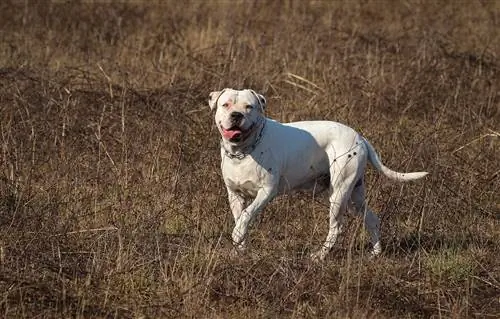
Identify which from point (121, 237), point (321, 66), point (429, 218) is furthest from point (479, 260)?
point (321, 66)

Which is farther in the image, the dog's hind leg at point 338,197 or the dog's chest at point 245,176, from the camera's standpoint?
the dog's hind leg at point 338,197

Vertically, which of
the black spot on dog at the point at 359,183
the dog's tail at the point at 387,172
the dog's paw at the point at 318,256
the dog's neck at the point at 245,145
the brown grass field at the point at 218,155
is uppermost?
the dog's neck at the point at 245,145

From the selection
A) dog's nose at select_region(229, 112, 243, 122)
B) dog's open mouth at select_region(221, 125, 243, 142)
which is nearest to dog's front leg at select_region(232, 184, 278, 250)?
dog's open mouth at select_region(221, 125, 243, 142)

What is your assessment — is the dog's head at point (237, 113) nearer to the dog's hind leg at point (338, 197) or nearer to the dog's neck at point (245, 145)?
the dog's neck at point (245, 145)

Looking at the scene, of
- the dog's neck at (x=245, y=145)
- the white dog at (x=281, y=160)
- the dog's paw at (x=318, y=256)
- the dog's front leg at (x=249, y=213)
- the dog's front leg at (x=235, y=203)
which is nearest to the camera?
the dog's paw at (x=318, y=256)

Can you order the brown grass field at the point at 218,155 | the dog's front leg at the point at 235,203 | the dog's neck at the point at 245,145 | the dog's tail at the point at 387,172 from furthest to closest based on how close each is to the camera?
the dog's tail at the point at 387,172, the dog's front leg at the point at 235,203, the dog's neck at the point at 245,145, the brown grass field at the point at 218,155

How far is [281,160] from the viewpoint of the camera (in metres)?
7.05

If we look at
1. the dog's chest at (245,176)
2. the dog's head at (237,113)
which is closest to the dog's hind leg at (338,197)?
the dog's chest at (245,176)

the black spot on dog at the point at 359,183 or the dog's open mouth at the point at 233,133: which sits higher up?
the dog's open mouth at the point at 233,133

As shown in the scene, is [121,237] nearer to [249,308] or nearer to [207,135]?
[249,308]

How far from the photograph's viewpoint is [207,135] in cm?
953

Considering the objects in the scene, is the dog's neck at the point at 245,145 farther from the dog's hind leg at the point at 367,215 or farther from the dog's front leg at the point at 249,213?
the dog's hind leg at the point at 367,215

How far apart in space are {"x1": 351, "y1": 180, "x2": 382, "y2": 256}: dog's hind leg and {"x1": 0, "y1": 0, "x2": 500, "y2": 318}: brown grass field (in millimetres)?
95

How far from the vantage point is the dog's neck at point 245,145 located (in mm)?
6961
